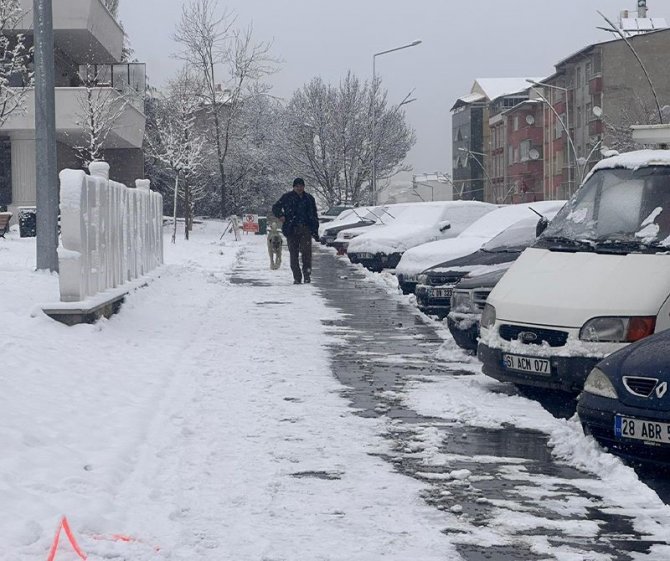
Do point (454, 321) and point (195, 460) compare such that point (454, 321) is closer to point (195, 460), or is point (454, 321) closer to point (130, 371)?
point (130, 371)

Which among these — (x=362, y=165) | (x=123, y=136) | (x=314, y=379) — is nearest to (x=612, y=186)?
(x=314, y=379)

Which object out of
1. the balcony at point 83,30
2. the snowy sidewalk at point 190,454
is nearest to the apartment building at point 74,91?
the balcony at point 83,30

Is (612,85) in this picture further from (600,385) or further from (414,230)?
(600,385)

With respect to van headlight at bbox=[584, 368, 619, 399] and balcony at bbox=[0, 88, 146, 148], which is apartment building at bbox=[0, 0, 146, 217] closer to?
balcony at bbox=[0, 88, 146, 148]

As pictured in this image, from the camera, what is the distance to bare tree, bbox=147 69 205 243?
53.9 m

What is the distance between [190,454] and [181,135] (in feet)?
163

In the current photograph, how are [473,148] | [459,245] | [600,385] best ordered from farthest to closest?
[473,148], [459,245], [600,385]

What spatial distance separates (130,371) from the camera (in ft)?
33.7

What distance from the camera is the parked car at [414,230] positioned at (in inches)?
902

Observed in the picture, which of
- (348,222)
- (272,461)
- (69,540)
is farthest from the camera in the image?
(348,222)

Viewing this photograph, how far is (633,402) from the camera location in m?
6.35

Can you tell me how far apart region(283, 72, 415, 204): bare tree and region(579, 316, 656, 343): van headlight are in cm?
7070

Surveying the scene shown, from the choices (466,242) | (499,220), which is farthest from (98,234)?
(499,220)

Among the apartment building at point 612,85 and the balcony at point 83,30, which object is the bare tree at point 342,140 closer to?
the apartment building at point 612,85
